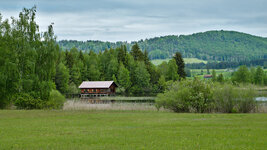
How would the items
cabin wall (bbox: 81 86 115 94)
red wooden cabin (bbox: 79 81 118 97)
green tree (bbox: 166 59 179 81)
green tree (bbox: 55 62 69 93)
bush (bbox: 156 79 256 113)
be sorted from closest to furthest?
bush (bbox: 156 79 256 113) → green tree (bbox: 55 62 69 93) → red wooden cabin (bbox: 79 81 118 97) → cabin wall (bbox: 81 86 115 94) → green tree (bbox: 166 59 179 81)

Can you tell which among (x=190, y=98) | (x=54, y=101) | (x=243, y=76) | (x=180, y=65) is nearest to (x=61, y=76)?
(x=180, y=65)

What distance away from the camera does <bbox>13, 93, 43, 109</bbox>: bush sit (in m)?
34.6

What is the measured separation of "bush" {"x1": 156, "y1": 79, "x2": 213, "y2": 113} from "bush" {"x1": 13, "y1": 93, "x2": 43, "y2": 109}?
1375 centimetres

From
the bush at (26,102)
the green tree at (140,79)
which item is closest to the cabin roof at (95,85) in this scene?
the green tree at (140,79)

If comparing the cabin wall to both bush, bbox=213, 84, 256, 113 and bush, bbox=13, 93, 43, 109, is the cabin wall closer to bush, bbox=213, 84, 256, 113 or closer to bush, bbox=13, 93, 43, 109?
bush, bbox=13, 93, 43, 109

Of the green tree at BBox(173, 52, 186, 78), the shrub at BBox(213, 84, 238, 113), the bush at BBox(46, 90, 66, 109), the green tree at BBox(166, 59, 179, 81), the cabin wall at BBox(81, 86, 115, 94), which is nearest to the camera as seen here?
the shrub at BBox(213, 84, 238, 113)

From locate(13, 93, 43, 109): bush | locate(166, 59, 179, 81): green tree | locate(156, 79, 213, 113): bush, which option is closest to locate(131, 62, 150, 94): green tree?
locate(166, 59, 179, 81): green tree

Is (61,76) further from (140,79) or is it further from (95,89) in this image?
(140,79)

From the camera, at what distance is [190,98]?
107ft

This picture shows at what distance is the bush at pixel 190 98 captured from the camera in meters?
32.8

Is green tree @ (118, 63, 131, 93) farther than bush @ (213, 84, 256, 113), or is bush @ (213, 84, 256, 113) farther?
green tree @ (118, 63, 131, 93)

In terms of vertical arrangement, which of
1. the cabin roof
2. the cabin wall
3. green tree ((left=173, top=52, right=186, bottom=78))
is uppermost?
green tree ((left=173, top=52, right=186, bottom=78))

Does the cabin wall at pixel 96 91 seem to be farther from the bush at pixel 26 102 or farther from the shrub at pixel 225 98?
the shrub at pixel 225 98

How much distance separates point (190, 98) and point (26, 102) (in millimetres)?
18065
